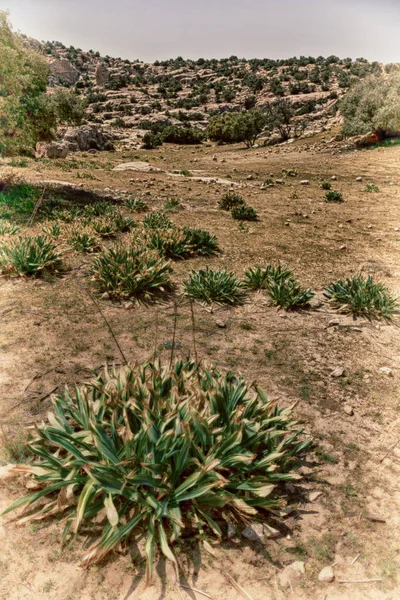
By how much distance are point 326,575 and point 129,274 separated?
5437mm

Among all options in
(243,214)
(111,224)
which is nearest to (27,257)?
(111,224)

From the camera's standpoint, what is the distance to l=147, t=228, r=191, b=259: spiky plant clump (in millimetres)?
8867

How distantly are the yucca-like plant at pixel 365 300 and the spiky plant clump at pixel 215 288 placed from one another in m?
1.88

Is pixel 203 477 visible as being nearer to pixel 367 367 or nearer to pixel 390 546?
pixel 390 546

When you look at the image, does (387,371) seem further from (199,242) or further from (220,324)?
(199,242)

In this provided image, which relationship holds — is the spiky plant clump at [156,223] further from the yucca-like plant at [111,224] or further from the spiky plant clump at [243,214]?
the spiky plant clump at [243,214]

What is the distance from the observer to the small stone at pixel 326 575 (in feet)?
8.34

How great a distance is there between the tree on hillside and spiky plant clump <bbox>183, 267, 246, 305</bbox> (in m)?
27.3

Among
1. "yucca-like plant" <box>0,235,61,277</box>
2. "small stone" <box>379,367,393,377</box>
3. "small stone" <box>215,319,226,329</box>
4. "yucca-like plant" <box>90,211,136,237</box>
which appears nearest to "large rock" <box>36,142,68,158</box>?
"yucca-like plant" <box>90,211,136,237</box>

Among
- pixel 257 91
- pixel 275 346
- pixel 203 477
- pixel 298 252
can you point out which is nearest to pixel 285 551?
pixel 203 477

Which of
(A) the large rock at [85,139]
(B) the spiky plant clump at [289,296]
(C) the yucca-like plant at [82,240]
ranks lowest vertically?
(B) the spiky plant clump at [289,296]

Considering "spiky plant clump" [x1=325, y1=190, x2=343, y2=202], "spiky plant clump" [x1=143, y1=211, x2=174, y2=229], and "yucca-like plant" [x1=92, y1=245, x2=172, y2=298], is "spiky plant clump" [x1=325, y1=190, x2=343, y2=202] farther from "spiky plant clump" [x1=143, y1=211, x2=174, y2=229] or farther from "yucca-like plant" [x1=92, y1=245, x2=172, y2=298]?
"yucca-like plant" [x1=92, y1=245, x2=172, y2=298]

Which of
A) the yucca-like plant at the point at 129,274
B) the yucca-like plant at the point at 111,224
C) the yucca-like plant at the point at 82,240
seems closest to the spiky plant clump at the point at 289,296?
the yucca-like plant at the point at 129,274

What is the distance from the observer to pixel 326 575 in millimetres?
2557
